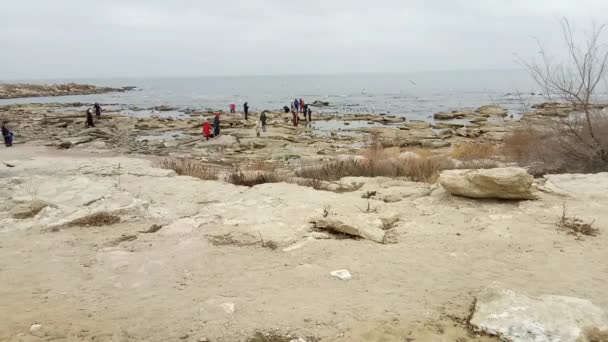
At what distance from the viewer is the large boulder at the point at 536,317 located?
137 inches

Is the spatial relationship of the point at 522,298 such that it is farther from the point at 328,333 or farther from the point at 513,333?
the point at 328,333

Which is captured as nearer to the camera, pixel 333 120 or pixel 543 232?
pixel 543 232

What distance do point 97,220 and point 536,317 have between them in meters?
6.15

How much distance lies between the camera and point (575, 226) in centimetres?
599

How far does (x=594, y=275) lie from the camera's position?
184 inches

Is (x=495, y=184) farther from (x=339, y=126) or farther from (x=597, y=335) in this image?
(x=339, y=126)

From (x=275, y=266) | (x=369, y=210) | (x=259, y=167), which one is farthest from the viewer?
(x=259, y=167)

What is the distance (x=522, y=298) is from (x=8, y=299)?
16.3 ft

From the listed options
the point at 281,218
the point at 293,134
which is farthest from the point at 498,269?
the point at 293,134

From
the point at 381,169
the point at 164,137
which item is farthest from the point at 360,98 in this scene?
the point at 381,169

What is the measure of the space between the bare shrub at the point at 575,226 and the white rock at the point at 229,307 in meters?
4.63

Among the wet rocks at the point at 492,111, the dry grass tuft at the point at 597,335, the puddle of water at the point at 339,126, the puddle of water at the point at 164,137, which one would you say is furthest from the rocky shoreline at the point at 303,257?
the wet rocks at the point at 492,111

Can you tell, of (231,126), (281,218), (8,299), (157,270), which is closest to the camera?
(8,299)

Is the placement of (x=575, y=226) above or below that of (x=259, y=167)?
above
